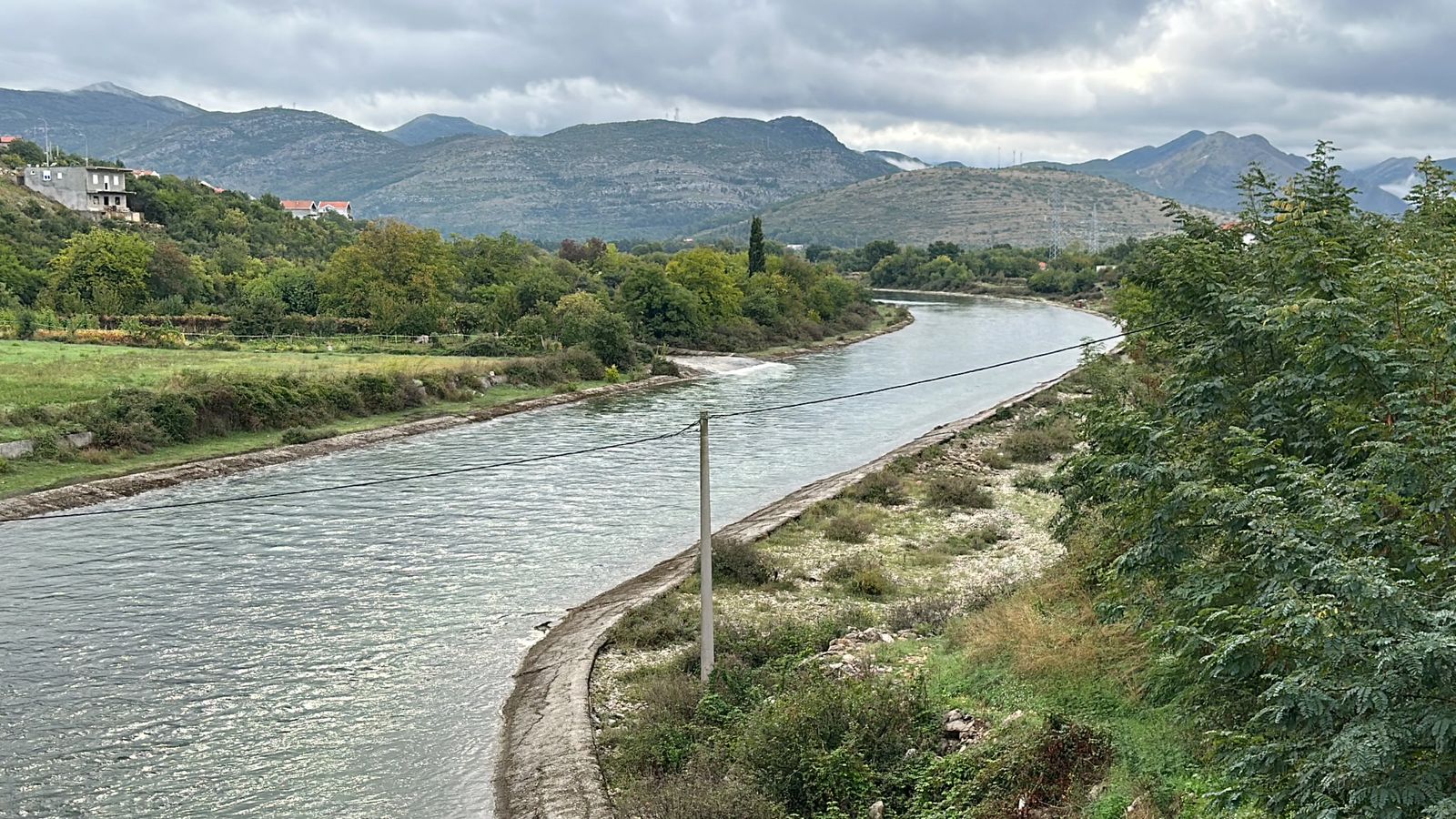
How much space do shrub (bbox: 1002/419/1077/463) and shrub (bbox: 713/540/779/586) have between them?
682 inches

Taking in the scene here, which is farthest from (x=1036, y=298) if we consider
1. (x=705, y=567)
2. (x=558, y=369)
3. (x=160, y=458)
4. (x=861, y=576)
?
(x=705, y=567)

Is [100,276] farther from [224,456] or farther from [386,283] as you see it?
[224,456]

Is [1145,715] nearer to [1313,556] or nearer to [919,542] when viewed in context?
[1313,556]

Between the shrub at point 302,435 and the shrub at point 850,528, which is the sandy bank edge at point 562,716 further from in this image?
the shrub at point 302,435

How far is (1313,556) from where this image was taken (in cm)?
781

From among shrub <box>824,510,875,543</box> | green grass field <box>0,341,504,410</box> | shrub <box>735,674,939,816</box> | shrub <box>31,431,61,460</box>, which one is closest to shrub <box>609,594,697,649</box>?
shrub <box>735,674,939,816</box>

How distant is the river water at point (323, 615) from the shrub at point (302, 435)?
1.74 metres

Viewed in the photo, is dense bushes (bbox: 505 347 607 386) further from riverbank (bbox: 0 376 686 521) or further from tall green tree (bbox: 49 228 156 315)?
tall green tree (bbox: 49 228 156 315)

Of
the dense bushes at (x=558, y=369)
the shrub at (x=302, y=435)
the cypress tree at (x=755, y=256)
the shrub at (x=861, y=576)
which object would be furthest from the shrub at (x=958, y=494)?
the cypress tree at (x=755, y=256)

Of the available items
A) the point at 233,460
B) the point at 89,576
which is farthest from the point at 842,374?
the point at 89,576

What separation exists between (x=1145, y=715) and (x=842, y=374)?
55001mm

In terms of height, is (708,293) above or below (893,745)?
above

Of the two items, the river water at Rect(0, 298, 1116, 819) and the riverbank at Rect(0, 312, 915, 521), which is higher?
the riverbank at Rect(0, 312, 915, 521)

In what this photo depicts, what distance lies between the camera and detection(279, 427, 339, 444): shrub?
38562mm
